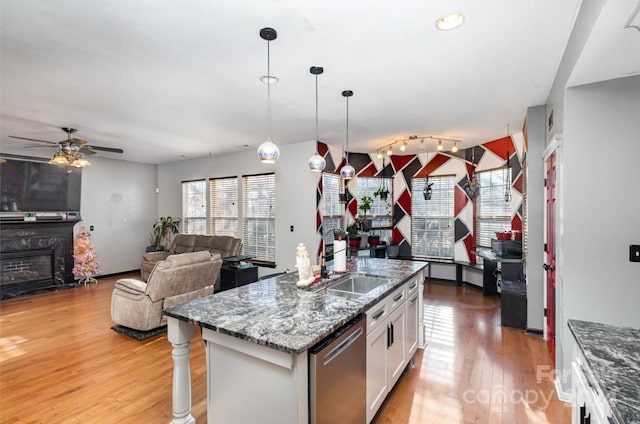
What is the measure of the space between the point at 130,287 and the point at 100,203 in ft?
15.0

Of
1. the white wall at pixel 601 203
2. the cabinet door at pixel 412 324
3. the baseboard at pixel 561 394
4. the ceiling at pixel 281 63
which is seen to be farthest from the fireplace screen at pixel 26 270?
the white wall at pixel 601 203

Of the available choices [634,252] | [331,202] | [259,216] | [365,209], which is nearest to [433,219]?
[365,209]

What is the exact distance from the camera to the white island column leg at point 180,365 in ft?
6.20

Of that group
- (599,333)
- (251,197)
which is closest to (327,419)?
(599,333)

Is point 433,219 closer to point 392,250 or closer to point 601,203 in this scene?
point 392,250

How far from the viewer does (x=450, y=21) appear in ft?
6.73

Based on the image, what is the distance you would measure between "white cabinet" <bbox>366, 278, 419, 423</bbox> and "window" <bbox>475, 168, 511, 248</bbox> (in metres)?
3.53

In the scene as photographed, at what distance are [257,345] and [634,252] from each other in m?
2.69

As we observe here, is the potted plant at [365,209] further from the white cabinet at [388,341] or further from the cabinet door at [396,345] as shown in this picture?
the cabinet door at [396,345]

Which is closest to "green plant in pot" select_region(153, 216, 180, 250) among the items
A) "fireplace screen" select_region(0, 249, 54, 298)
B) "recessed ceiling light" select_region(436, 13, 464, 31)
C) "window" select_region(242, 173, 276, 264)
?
"fireplace screen" select_region(0, 249, 54, 298)

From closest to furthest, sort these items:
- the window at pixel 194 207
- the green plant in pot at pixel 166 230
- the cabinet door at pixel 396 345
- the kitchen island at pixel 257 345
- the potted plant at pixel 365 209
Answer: the kitchen island at pixel 257 345
the cabinet door at pixel 396 345
the potted plant at pixel 365 209
the window at pixel 194 207
the green plant in pot at pixel 166 230

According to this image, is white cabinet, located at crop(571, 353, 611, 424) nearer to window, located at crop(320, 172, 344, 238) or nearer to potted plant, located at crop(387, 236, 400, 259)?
window, located at crop(320, 172, 344, 238)

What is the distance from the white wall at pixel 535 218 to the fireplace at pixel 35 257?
832 centimetres

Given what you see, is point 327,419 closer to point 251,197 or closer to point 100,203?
point 251,197
